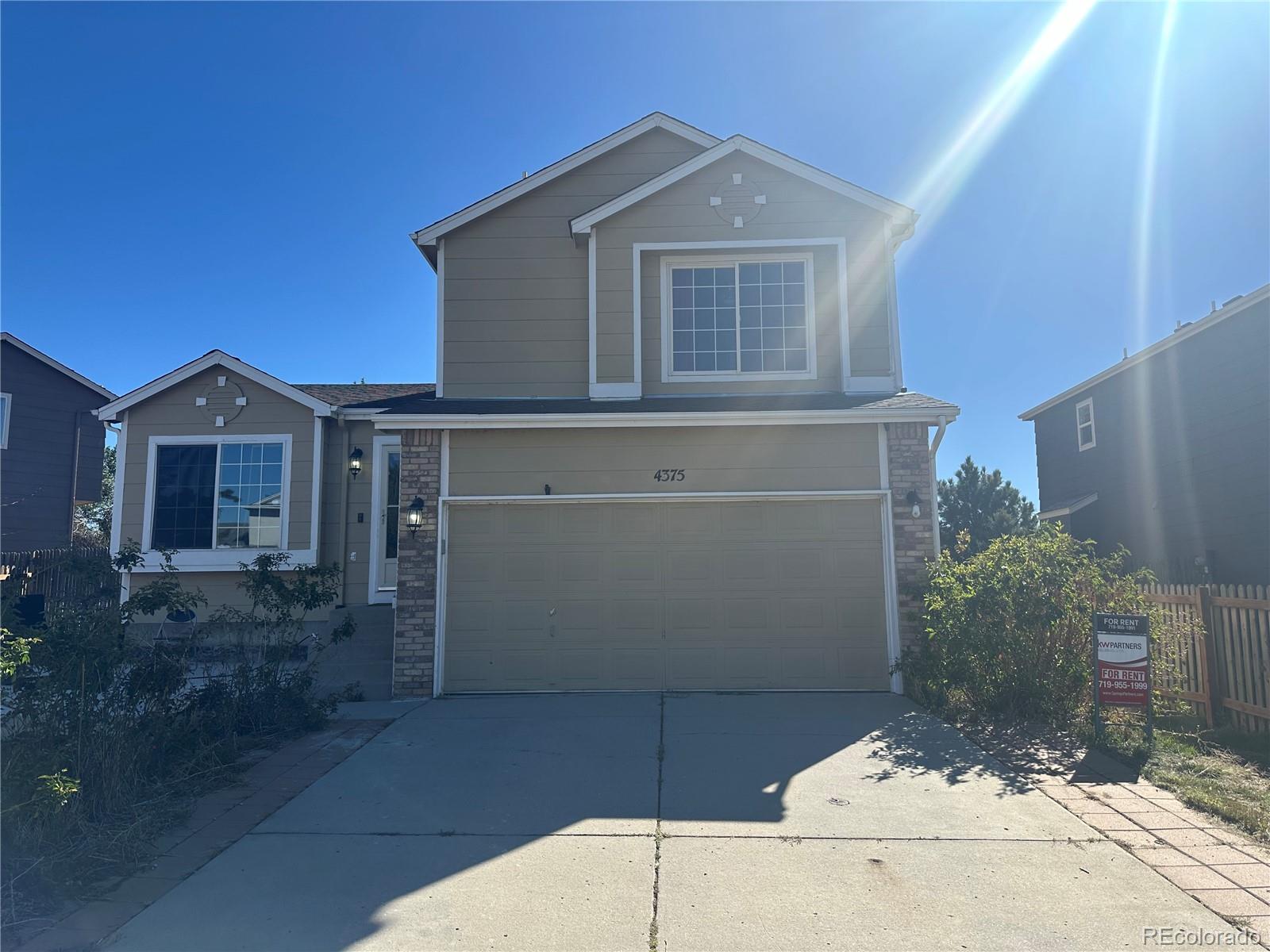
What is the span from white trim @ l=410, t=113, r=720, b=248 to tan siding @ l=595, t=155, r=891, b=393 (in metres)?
1.04

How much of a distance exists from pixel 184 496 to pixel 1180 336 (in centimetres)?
1815

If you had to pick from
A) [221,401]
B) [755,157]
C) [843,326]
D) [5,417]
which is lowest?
[221,401]

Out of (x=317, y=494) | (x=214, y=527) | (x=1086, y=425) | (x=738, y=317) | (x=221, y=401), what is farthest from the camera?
(x=1086, y=425)

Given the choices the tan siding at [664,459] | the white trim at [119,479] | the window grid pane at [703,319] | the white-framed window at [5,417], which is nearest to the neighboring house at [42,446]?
the white-framed window at [5,417]

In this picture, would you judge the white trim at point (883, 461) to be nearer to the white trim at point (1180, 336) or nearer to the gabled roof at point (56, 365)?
the white trim at point (1180, 336)

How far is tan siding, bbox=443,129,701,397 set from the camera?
10.4 metres

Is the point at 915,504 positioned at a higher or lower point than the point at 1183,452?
lower

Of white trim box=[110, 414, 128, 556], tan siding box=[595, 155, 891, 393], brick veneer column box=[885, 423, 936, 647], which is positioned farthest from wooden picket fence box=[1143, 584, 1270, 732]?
white trim box=[110, 414, 128, 556]

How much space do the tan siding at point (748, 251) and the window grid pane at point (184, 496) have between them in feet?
21.9

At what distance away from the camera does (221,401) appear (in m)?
12.3

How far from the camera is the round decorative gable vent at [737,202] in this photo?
34.4ft

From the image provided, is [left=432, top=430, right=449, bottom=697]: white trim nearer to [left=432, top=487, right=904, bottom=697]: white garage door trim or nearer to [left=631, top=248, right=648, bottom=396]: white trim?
[left=432, top=487, right=904, bottom=697]: white garage door trim

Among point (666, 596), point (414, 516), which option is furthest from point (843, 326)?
point (414, 516)

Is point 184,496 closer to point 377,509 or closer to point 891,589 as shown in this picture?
point 377,509
